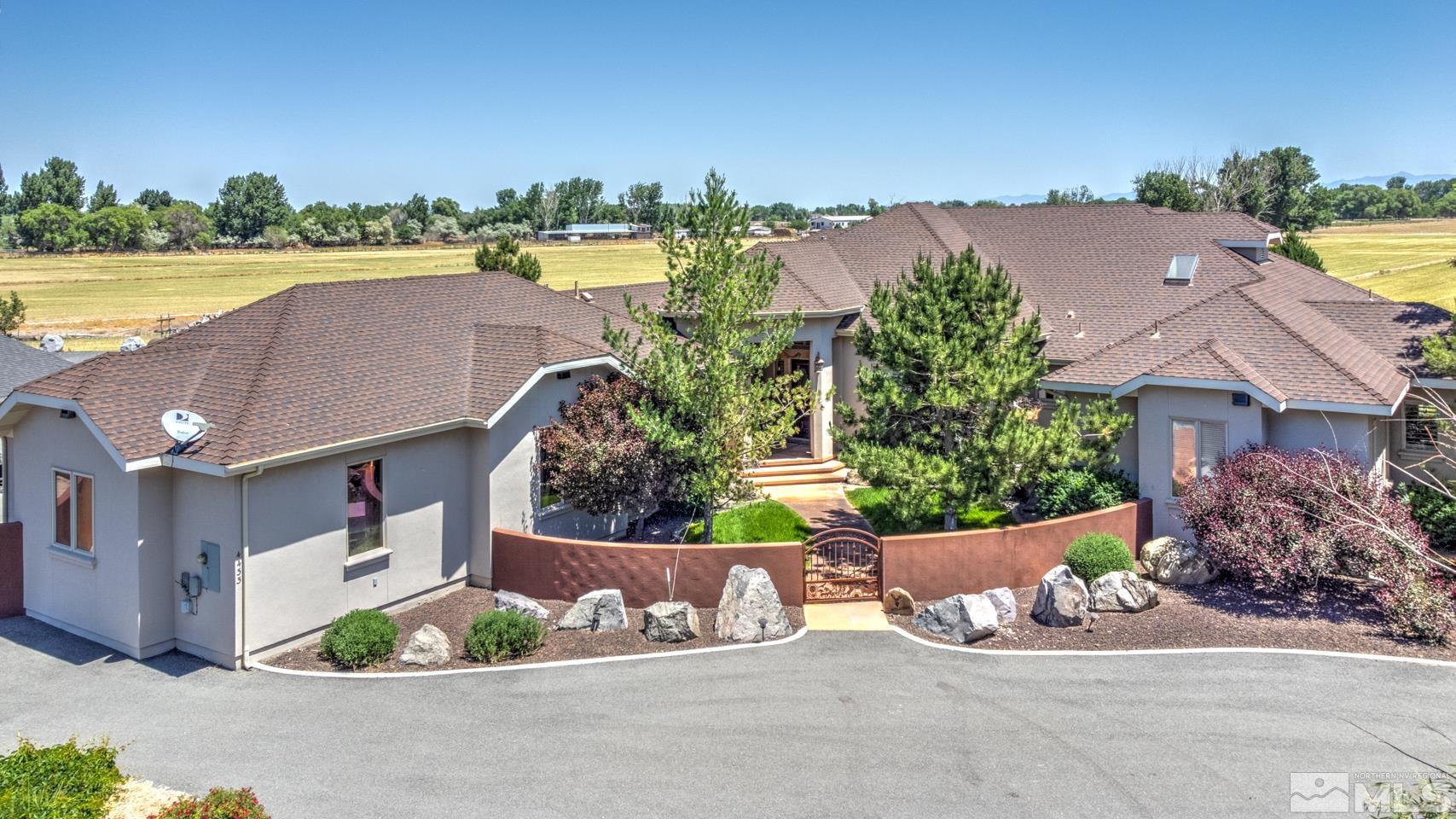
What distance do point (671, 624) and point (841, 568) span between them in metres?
3.65

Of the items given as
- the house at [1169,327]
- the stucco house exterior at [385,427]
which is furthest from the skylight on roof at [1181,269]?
the stucco house exterior at [385,427]

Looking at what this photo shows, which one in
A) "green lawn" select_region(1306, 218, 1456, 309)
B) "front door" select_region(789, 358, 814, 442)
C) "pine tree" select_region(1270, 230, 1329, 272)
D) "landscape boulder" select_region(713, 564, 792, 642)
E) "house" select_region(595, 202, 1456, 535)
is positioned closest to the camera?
"landscape boulder" select_region(713, 564, 792, 642)

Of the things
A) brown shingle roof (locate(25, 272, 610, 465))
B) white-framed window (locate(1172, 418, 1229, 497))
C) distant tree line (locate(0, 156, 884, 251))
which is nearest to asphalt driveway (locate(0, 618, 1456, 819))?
brown shingle roof (locate(25, 272, 610, 465))

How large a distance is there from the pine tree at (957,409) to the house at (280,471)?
5.81m

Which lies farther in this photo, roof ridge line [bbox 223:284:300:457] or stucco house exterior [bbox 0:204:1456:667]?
stucco house exterior [bbox 0:204:1456:667]

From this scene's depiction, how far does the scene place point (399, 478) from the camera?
17703mm

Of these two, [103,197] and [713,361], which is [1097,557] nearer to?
[713,361]

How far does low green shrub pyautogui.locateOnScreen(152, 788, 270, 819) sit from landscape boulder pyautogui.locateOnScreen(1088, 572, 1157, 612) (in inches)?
508

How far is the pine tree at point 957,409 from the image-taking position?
1911cm

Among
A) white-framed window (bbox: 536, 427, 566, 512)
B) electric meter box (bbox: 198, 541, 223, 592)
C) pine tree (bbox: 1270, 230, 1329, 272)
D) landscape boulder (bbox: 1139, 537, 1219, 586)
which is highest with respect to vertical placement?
pine tree (bbox: 1270, 230, 1329, 272)

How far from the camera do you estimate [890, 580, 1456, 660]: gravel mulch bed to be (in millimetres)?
15789

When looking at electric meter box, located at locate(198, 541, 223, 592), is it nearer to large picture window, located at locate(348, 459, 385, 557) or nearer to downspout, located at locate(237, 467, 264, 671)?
downspout, located at locate(237, 467, 264, 671)

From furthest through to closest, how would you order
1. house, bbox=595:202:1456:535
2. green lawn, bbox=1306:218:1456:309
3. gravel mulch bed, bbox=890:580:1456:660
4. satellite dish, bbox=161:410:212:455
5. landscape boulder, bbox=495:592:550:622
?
green lawn, bbox=1306:218:1456:309
house, bbox=595:202:1456:535
landscape boulder, bbox=495:592:550:622
gravel mulch bed, bbox=890:580:1456:660
satellite dish, bbox=161:410:212:455

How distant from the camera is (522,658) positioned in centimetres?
1571
